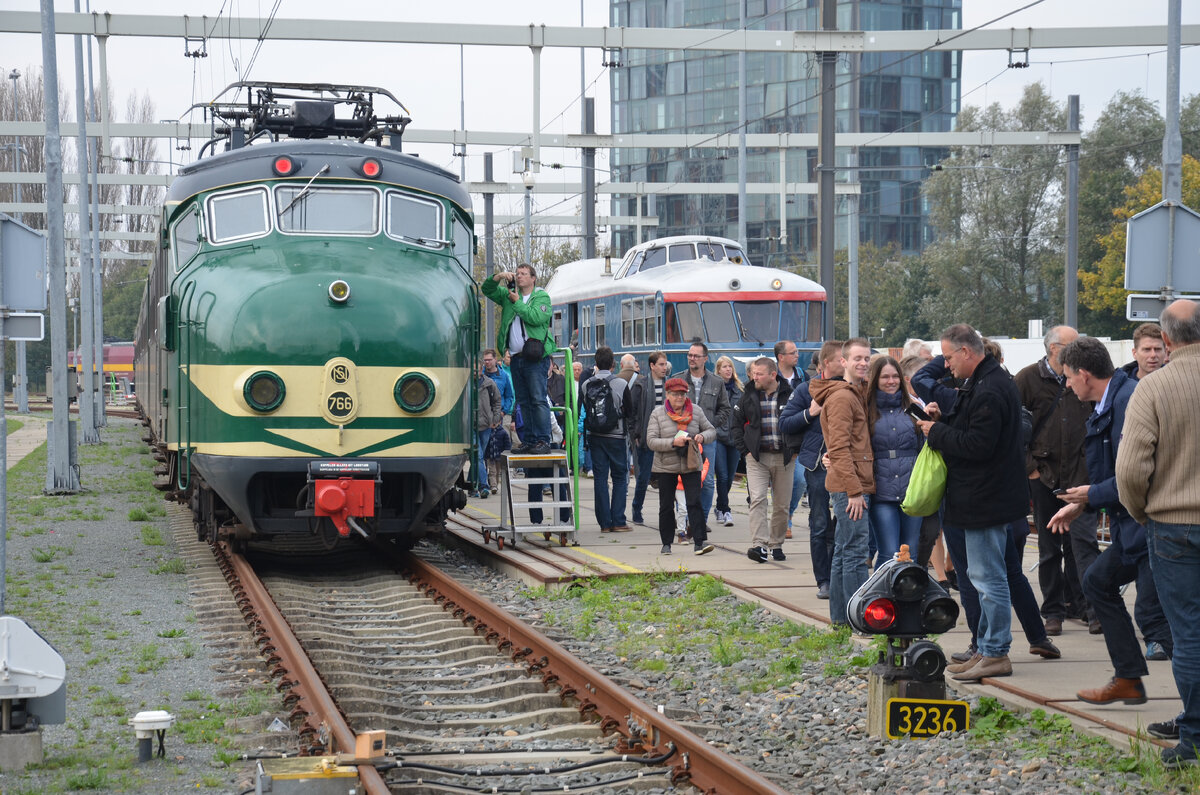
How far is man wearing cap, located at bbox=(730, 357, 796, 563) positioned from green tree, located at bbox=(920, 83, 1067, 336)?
43435 mm

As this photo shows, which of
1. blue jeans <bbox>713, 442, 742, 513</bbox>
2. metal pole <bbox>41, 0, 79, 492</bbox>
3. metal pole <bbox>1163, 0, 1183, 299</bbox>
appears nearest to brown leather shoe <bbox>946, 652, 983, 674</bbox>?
blue jeans <bbox>713, 442, 742, 513</bbox>

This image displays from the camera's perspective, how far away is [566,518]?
46.5 feet

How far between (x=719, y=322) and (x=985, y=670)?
777 inches

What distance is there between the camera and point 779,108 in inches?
3108

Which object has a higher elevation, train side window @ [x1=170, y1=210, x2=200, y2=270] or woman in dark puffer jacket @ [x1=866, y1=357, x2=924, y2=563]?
train side window @ [x1=170, y1=210, x2=200, y2=270]

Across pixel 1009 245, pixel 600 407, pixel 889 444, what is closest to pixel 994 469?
pixel 889 444

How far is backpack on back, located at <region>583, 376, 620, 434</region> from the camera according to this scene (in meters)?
14.7

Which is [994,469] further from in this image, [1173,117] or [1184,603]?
[1173,117]

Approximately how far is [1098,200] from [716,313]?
93.3ft

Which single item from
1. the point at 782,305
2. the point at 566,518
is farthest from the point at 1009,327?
the point at 566,518

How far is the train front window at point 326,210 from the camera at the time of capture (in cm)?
1225

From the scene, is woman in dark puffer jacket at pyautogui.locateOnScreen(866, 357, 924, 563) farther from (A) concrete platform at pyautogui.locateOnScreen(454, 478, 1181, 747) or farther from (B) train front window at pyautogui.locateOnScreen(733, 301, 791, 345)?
(B) train front window at pyautogui.locateOnScreen(733, 301, 791, 345)

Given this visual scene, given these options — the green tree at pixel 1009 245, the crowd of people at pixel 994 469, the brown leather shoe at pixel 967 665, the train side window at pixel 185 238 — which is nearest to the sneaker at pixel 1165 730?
the crowd of people at pixel 994 469

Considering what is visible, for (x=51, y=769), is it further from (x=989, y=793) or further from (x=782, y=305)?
(x=782, y=305)
